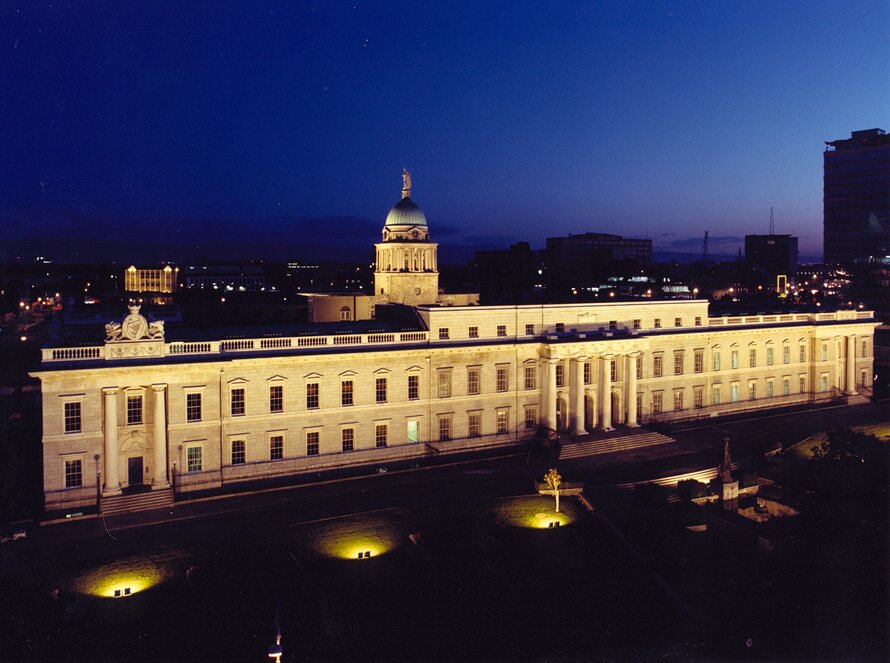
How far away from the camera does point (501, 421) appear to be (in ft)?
177

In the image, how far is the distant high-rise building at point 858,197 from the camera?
150 metres

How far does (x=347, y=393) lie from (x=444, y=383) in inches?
299

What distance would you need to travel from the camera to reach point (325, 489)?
44031mm

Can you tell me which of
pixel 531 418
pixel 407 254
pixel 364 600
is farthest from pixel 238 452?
pixel 407 254

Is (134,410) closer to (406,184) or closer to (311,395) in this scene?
(311,395)

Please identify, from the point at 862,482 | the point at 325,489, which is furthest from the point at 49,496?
the point at 862,482

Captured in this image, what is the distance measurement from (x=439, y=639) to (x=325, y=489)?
19.2m

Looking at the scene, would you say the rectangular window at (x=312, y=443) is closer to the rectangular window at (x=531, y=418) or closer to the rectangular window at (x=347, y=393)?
the rectangular window at (x=347, y=393)

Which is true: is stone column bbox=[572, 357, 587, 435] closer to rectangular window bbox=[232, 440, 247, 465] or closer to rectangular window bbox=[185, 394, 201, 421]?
rectangular window bbox=[232, 440, 247, 465]

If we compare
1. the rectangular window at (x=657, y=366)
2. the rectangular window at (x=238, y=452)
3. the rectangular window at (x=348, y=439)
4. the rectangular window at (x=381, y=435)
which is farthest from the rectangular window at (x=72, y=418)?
the rectangular window at (x=657, y=366)

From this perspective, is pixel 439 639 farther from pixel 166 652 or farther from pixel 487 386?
pixel 487 386

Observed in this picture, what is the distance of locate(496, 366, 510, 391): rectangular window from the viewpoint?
5387cm

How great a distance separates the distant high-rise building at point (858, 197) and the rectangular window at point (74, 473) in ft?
534

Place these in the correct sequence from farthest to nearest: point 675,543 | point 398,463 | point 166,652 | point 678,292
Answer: point 678,292
point 398,463
point 675,543
point 166,652
